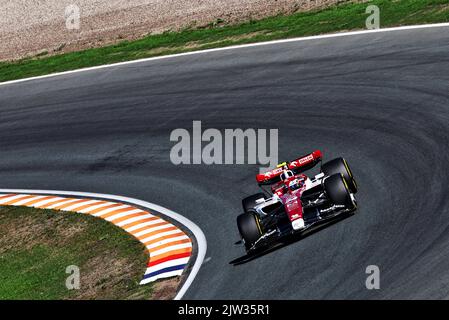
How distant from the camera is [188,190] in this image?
20000mm

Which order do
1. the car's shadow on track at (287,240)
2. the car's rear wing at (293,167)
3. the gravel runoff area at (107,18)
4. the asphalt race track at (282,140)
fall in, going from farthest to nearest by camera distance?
the gravel runoff area at (107,18) < the car's rear wing at (293,167) < the car's shadow on track at (287,240) < the asphalt race track at (282,140)

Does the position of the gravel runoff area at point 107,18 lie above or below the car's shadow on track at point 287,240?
above

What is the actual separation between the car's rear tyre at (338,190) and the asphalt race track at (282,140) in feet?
1.44

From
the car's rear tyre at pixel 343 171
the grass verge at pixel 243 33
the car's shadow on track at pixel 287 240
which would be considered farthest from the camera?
the grass verge at pixel 243 33

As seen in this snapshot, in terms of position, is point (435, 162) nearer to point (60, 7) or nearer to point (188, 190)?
point (188, 190)

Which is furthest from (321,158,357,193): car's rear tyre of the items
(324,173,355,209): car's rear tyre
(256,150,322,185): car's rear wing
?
(324,173,355,209): car's rear tyre

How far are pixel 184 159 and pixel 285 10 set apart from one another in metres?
11.3

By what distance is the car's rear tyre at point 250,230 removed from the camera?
15.4 m

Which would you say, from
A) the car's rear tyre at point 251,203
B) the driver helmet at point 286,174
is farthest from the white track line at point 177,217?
the driver helmet at point 286,174

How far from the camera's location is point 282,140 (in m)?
20.8

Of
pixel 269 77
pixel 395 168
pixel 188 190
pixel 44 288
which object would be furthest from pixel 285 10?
pixel 44 288

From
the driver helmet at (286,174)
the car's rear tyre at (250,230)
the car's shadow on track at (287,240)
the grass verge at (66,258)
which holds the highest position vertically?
the driver helmet at (286,174)

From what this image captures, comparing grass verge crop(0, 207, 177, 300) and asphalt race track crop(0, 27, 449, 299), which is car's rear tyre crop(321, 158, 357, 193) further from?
grass verge crop(0, 207, 177, 300)

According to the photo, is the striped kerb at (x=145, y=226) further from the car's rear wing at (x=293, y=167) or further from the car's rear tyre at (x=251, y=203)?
the car's rear wing at (x=293, y=167)
